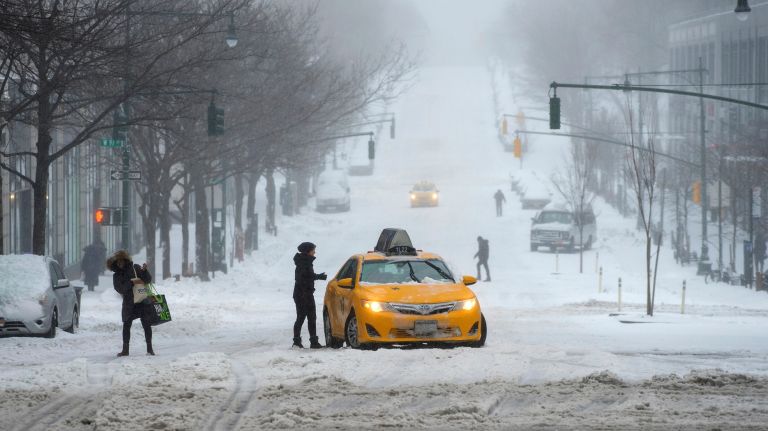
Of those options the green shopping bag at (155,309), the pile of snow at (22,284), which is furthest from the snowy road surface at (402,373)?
the pile of snow at (22,284)

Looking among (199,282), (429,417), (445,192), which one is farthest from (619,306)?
(445,192)

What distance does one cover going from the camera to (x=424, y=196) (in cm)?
8400


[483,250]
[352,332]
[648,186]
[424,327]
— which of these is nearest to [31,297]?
[352,332]

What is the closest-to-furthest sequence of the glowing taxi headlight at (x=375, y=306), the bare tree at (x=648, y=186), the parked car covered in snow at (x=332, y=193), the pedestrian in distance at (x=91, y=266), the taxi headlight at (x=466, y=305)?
the glowing taxi headlight at (x=375, y=306) → the taxi headlight at (x=466, y=305) → the bare tree at (x=648, y=186) → the pedestrian in distance at (x=91, y=266) → the parked car covered in snow at (x=332, y=193)

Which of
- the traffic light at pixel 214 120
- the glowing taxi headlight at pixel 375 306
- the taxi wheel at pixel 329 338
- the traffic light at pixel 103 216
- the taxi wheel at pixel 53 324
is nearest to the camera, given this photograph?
the glowing taxi headlight at pixel 375 306

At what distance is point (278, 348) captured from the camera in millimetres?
20312

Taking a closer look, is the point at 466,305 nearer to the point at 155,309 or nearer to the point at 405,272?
the point at 405,272

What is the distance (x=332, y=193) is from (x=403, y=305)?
6392 cm

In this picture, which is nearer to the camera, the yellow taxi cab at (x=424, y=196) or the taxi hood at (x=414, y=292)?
the taxi hood at (x=414, y=292)

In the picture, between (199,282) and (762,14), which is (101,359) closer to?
(199,282)

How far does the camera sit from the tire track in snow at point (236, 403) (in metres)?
12.9

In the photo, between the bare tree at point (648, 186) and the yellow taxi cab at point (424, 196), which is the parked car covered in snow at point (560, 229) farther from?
the yellow taxi cab at point (424, 196)

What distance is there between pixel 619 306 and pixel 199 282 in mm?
13816

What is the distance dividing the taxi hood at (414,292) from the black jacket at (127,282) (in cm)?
298
